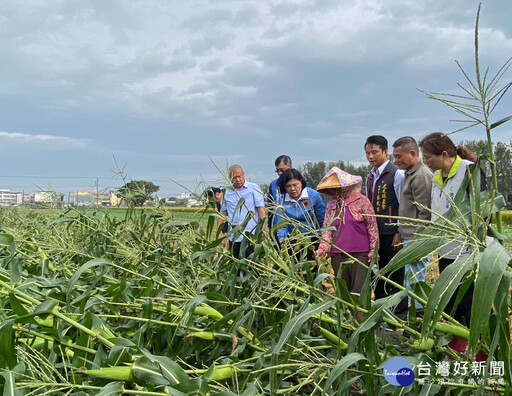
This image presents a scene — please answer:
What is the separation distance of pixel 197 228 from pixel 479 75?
1899 mm

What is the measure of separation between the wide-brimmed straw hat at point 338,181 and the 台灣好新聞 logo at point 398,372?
207 cm

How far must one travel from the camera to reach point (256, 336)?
1.65 m

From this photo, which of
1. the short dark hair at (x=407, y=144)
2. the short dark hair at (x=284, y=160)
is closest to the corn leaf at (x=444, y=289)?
the short dark hair at (x=407, y=144)

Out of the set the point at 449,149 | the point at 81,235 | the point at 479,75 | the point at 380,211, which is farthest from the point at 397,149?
the point at 479,75

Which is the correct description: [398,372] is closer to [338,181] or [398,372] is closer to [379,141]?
[338,181]

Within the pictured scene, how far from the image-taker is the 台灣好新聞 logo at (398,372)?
1.30m

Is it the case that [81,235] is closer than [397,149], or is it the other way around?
Answer: [81,235]

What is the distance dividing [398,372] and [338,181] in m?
2.12

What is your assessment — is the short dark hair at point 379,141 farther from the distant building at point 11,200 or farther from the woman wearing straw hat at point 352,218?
the distant building at point 11,200

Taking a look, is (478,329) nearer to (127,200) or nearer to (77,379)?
(77,379)

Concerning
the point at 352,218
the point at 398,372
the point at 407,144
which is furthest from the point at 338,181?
the point at 398,372

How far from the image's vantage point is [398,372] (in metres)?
1.30

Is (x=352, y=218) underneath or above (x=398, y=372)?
above

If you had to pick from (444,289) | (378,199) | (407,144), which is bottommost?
(444,289)
